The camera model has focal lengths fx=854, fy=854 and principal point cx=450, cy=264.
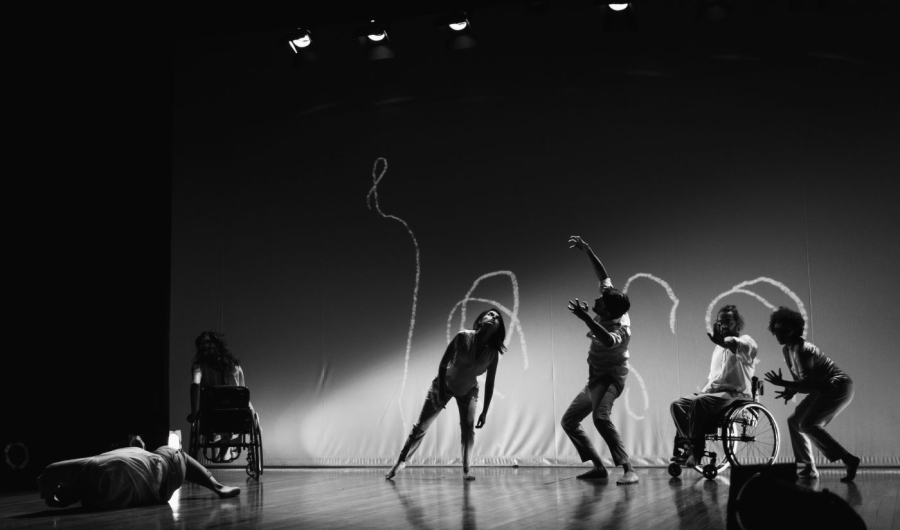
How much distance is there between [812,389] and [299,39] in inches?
189

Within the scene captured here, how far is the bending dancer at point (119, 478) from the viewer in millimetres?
A: 4180

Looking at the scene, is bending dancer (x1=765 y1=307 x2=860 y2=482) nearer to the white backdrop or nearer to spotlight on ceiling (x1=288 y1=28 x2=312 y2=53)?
the white backdrop

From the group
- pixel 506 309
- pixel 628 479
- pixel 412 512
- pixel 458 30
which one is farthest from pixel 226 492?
pixel 458 30

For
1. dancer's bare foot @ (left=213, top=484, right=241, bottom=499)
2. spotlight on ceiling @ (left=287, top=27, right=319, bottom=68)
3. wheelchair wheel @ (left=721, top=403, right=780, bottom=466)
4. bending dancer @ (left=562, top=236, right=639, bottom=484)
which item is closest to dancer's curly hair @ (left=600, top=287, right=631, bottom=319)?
bending dancer @ (left=562, top=236, right=639, bottom=484)

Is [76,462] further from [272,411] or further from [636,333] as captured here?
[636,333]

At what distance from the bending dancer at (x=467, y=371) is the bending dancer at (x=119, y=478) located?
1591 millimetres

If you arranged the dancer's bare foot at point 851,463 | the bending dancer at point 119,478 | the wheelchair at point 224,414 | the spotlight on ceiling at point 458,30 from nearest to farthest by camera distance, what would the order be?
the bending dancer at point 119,478 → the dancer's bare foot at point 851,463 → the wheelchair at point 224,414 → the spotlight on ceiling at point 458,30

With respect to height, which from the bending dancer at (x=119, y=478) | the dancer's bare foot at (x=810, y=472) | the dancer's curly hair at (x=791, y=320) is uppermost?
the dancer's curly hair at (x=791, y=320)

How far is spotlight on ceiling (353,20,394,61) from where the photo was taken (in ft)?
23.0

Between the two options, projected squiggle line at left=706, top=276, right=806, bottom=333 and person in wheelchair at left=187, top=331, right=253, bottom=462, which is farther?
person in wheelchair at left=187, top=331, right=253, bottom=462

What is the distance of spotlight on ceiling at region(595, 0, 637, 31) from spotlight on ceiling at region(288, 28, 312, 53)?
245 cm

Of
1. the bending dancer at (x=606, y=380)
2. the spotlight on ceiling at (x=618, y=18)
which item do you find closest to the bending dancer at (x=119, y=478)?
the bending dancer at (x=606, y=380)

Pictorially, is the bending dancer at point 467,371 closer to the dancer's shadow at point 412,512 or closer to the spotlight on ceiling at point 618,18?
the dancer's shadow at point 412,512

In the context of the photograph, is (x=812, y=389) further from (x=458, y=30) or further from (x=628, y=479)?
(x=458, y=30)
